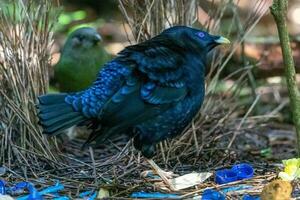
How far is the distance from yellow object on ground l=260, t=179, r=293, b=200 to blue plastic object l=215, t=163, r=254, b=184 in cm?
64

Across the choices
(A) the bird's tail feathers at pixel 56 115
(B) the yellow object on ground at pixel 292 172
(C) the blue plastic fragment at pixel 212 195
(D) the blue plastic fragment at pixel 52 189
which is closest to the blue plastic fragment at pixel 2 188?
(D) the blue plastic fragment at pixel 52 189

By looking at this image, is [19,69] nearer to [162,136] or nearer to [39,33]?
[39,33]

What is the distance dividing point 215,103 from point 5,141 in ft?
5.56

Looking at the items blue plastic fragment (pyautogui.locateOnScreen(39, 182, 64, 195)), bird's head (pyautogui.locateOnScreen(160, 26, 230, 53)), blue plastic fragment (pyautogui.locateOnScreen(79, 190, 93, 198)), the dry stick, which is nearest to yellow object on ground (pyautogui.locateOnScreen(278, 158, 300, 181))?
the dry stick

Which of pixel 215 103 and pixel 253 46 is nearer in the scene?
pixel 215 103

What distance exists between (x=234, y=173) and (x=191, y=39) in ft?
3.01

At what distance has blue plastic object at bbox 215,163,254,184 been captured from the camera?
473 centimetres

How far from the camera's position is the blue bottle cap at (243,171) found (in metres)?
4.77

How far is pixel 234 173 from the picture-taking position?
4.81m

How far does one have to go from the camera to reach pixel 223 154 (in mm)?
5551

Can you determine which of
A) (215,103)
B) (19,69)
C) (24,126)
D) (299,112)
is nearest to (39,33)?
(19,69)

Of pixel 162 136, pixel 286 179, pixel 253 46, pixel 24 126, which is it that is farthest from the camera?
pixel 253 46

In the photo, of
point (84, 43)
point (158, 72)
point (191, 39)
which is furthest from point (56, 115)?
point (84, 43)

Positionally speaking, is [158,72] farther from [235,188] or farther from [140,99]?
[235,188]
